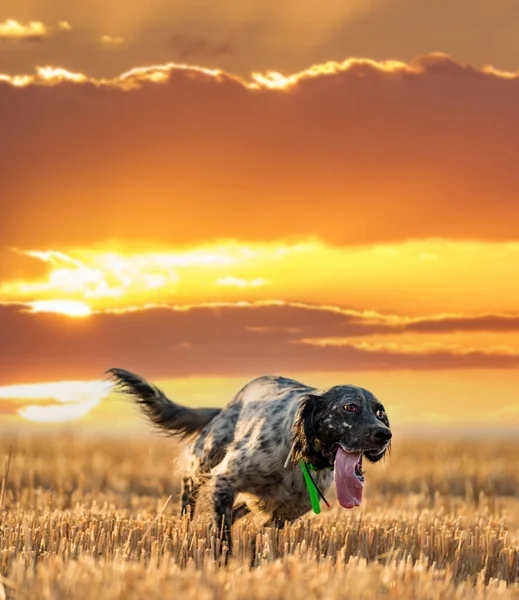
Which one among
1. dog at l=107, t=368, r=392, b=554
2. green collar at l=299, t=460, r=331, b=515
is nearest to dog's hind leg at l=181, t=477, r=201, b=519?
dog at l=107, t=368, r=392, b=554

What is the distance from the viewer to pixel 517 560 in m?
7.30

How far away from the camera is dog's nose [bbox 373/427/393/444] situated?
22.0 ft

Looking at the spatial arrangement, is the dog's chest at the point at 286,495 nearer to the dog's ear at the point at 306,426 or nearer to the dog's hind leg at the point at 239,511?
the dog's hind leg at the point at 239,511

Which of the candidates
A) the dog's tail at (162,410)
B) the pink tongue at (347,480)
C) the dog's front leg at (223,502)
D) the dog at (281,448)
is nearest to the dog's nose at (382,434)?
the dog at (281,448)

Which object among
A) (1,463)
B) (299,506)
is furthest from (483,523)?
(1,463)

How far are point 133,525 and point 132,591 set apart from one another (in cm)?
265

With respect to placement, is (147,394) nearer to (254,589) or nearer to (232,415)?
(232,415)

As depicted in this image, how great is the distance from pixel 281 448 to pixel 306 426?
0.43 m

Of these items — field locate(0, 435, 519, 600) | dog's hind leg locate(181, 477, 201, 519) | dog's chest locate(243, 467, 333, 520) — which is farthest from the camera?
dog's hind leg locate(181, 477, 201, 519)

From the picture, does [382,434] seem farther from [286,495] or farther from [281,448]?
[286,495]

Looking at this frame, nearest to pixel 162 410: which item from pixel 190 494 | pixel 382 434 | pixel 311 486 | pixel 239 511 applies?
pixel 190 494

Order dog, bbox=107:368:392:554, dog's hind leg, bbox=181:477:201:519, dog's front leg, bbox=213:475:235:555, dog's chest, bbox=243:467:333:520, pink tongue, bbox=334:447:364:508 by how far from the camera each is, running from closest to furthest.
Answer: pink tongue, bbox=334:447:364:508, dog, bbox=107:368:392:554, dog's chest, bbox=243:467:333:520, dog's front leg, bbox=213:475:235:555, dog's hind leg, bbox=181:477:201:519

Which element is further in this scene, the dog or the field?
the dog

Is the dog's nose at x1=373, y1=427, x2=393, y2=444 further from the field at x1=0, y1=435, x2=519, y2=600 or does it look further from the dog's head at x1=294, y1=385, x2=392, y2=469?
the field at x1=0, y1=435, x2=519, y2=600
